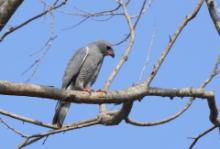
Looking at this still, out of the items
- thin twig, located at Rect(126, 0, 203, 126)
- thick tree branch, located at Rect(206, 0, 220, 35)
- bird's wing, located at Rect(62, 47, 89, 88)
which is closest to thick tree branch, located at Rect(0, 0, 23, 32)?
thin twig, located at Rect(126, 0, 203, 126)

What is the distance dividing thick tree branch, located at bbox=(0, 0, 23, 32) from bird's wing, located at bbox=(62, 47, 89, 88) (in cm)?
422

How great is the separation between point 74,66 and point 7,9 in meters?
4.45

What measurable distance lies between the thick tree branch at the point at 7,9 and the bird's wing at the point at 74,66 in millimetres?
4221

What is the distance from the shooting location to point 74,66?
25.5ft

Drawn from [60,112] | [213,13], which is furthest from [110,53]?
[213,13]

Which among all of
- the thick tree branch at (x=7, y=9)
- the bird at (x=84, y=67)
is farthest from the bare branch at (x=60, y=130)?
the bird at (x=84, y=67)

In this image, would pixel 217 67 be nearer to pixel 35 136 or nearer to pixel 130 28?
pixel 130 28

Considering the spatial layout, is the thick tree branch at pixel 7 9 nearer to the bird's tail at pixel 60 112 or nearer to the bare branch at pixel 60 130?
the bare branch at pixel 60 130

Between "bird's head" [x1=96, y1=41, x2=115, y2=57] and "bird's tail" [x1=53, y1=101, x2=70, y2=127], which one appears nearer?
"bird's tail" [x1=53, y1=101, x2=70, y2=127]

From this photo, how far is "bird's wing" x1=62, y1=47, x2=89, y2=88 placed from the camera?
25.1 feet

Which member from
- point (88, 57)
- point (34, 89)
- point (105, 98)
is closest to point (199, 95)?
point (105, 98)

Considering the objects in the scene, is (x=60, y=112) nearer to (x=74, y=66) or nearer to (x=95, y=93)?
(x=74, y=66)

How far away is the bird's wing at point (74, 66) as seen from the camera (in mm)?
7645

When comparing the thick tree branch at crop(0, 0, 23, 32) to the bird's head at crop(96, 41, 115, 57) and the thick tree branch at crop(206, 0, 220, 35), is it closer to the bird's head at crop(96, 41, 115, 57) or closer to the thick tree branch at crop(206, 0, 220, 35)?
the thick tree branch at crop(206, 0, 220, 35)
